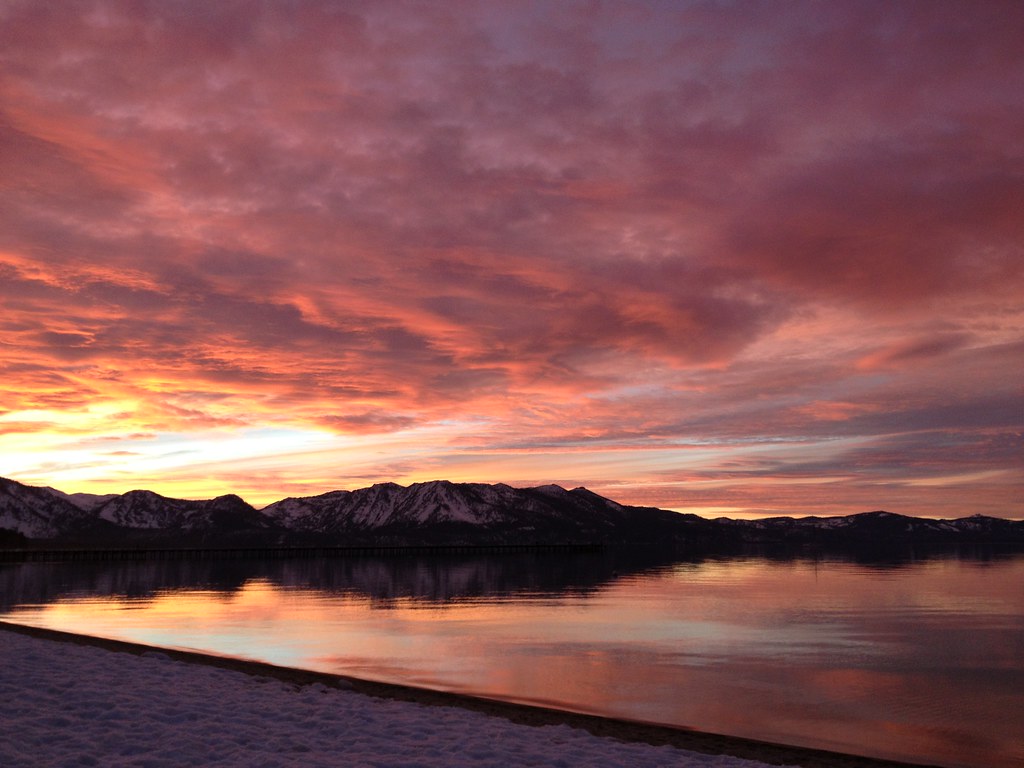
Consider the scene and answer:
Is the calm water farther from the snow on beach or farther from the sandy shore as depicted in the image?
the snow on beach

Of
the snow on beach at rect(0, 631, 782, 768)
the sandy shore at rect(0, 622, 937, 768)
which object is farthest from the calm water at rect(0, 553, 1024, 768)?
the snow on beach at rect(0, 631, 782, 768)

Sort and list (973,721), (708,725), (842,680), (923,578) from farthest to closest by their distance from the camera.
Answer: (923,578) → (842,680) → (973,721) → (708,725)

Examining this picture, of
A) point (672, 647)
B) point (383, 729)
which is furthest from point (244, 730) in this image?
point (672, 647)

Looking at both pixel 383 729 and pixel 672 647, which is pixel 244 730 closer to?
pixel 383 729

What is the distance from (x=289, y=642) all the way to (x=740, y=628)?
88.2ft

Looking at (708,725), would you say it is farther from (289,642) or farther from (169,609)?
(169,609)

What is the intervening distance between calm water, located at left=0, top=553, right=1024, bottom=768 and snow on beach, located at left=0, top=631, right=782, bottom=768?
8177 mm

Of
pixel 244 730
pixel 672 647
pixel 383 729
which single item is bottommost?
pixel 672 647

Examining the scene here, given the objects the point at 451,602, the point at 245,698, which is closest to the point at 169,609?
the point at 451,602

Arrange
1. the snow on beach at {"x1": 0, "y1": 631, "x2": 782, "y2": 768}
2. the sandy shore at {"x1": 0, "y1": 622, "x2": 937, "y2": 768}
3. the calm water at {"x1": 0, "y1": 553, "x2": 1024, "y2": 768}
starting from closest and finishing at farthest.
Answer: the snow on beach at {"x1": 0, "y1": 631, "x2": 782, "y2": 768} < the sandy shore at {"x1": 0, "y1": 622, "x2": 937, "y2": 768} < the calm water at {"x1": 0, "y1": 553, "x2": 1024, "y2": 768}

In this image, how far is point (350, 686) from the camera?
23312mm

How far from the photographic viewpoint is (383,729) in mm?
16125

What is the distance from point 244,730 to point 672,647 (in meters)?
28.5

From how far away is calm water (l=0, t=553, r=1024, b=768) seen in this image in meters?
24.2
